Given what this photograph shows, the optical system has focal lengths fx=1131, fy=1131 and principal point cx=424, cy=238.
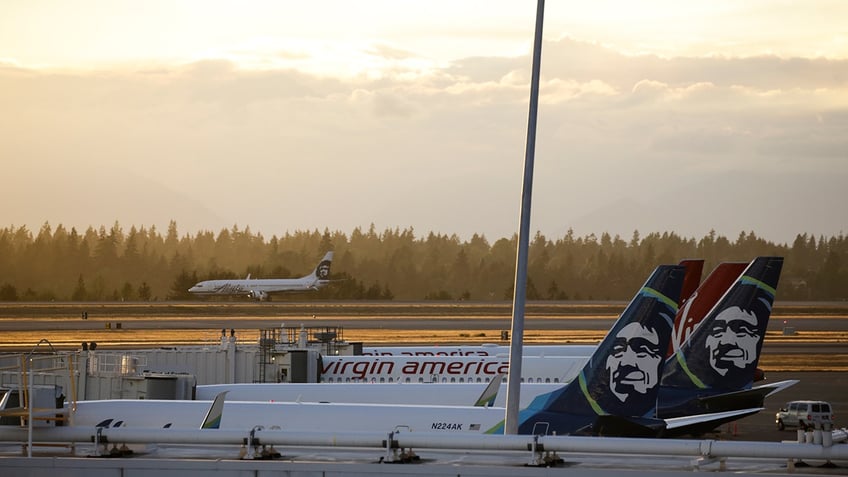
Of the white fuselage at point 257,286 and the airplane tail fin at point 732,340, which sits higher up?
the airplane tail fin at point 732,340

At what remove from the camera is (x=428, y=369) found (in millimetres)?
46125

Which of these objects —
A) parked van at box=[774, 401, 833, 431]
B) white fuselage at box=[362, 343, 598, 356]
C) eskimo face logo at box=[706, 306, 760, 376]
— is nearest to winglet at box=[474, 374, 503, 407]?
eskimo face logo at box=[706, 306, 760, 376]

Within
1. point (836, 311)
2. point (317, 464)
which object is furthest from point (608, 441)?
point (836, 311)

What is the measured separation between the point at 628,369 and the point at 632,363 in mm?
177

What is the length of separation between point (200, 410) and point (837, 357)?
64.2m

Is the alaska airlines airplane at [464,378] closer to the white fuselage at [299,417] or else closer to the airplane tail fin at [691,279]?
the airplane tail fin at [691,279]

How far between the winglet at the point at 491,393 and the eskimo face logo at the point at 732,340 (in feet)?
26.4

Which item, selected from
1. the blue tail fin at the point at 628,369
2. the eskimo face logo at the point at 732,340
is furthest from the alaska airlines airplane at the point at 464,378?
the blue tail fin at the point at 628,369

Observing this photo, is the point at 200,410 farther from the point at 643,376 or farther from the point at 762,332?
the point at 762,332

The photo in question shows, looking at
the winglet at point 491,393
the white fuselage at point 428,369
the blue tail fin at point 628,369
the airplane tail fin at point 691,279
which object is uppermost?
the airplane tail fin at point 691,279

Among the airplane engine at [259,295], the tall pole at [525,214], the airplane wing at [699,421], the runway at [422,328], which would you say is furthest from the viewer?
the airplane engine at [259,295]

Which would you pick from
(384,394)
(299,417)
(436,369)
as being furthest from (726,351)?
(299,417)

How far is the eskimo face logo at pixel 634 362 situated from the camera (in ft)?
89.2

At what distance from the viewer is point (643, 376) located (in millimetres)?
27297
